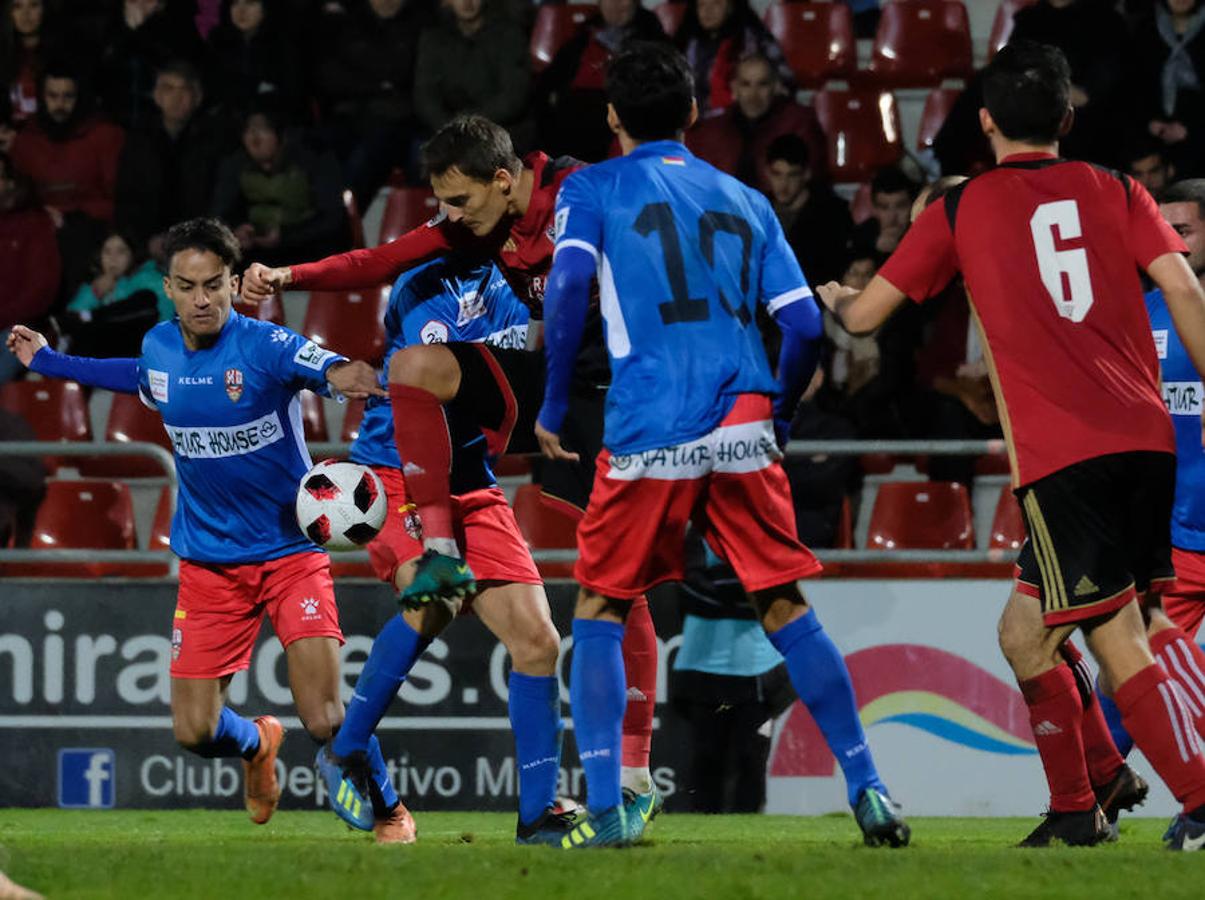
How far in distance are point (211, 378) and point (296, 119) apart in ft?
21.8

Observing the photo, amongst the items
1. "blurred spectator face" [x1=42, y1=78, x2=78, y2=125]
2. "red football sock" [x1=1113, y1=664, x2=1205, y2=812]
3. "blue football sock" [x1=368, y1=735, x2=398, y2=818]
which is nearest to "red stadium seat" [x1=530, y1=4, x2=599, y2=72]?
"blurred spectator face" [x1=42, y1=78, x2=78, y2=125]

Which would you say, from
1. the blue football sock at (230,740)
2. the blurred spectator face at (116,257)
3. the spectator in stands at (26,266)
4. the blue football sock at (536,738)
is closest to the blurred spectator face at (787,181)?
the blurred spectator face at (116,257)

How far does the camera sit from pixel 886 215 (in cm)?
1155

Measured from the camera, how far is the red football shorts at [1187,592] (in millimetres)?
7238

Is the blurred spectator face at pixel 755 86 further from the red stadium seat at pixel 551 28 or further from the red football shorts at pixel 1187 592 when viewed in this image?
the red football shorts at pixel 1187 592

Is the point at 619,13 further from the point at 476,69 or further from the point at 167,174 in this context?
the point at 167,174

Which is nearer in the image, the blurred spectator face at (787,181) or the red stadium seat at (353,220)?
the blurred spectator face at (787,181)

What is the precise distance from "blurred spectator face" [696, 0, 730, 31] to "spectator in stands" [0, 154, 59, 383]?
433 cm

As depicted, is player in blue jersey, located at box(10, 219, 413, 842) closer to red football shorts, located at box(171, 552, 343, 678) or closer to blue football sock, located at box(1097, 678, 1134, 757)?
red football shorts, located at box(171, 552, 343, 678)

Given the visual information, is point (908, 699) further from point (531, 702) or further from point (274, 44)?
point (274, 44)

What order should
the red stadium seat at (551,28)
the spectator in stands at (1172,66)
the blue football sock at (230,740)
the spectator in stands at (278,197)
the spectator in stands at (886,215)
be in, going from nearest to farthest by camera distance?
the blue football sock at (230,740) < the spectator in stands at (886,215) < the spectator in stands at (1172,66) < the spectator in stands at (278,197) < the red stadium seat at (551,28)

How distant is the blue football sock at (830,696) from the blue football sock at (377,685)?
1.93 meters

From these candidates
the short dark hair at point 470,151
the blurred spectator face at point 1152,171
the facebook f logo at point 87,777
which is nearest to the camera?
the short dark hair at point 470,151

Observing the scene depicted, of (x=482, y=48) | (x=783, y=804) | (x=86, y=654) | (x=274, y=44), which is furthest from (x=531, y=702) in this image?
(x=274, y=44)
